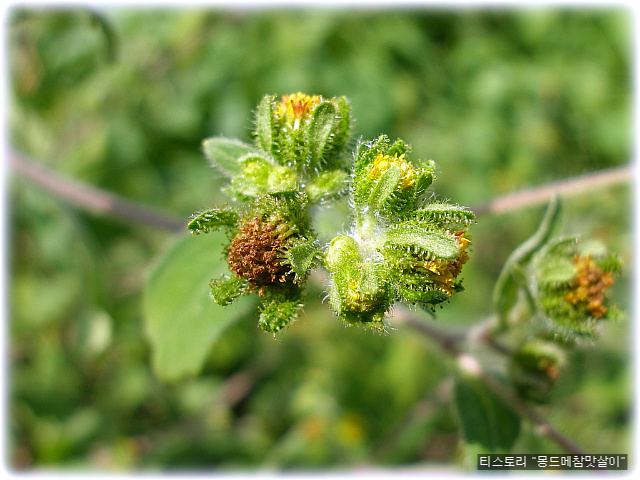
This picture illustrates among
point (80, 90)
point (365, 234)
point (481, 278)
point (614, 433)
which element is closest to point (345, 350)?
point (481, 278)

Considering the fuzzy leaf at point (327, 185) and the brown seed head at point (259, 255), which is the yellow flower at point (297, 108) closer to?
the fuzzy leaf at point (327, 185)

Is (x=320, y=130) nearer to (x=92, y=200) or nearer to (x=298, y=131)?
(x=298, y=131)

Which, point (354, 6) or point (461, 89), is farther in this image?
point (461, 89)

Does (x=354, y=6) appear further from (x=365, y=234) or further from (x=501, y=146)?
(x=365, y=234)

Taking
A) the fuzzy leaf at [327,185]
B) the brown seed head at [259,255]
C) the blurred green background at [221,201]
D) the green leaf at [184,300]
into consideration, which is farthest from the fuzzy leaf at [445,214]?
the blurred green background at [221,201]

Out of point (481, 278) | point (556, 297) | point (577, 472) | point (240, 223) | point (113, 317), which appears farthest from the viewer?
point (481, 278)

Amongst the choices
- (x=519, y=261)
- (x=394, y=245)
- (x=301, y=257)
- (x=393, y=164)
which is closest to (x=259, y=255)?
(x=301, y=257)
